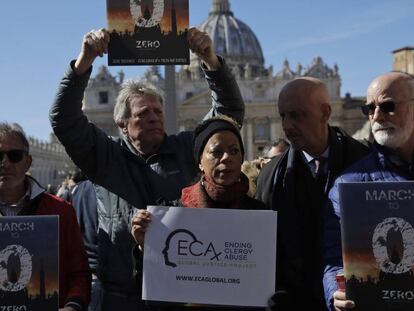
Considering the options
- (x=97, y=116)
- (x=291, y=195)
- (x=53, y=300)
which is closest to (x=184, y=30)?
(x=291, y=195)

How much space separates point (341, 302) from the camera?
2.37 m

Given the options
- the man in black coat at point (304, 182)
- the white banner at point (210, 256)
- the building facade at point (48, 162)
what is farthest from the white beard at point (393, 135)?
the building facade at point (48, 162)

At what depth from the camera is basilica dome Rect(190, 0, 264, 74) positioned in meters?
78.1

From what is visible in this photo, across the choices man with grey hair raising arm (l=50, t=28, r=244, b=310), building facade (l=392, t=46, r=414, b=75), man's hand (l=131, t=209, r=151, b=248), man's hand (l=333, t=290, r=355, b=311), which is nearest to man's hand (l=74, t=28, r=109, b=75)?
man with grey hair raising arm (l=50, t=28, r=244, b=310)

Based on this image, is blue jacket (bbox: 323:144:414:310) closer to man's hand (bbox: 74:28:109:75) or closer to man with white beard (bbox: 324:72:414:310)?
man with white beard (bbox: 324:72:414:310)

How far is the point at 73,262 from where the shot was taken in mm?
2916

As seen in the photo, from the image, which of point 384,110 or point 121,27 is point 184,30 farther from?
point 384,110

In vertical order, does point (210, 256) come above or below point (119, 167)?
below

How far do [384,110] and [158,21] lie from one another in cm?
115

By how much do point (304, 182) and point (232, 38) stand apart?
77.5 metres

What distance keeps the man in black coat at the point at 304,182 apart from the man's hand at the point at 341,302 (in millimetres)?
298

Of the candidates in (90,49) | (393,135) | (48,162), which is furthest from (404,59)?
(393,135)

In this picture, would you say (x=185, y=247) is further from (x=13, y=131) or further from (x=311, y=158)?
(x=13, y=131)

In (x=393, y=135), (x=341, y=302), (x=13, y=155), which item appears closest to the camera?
(x=341, y=302)
